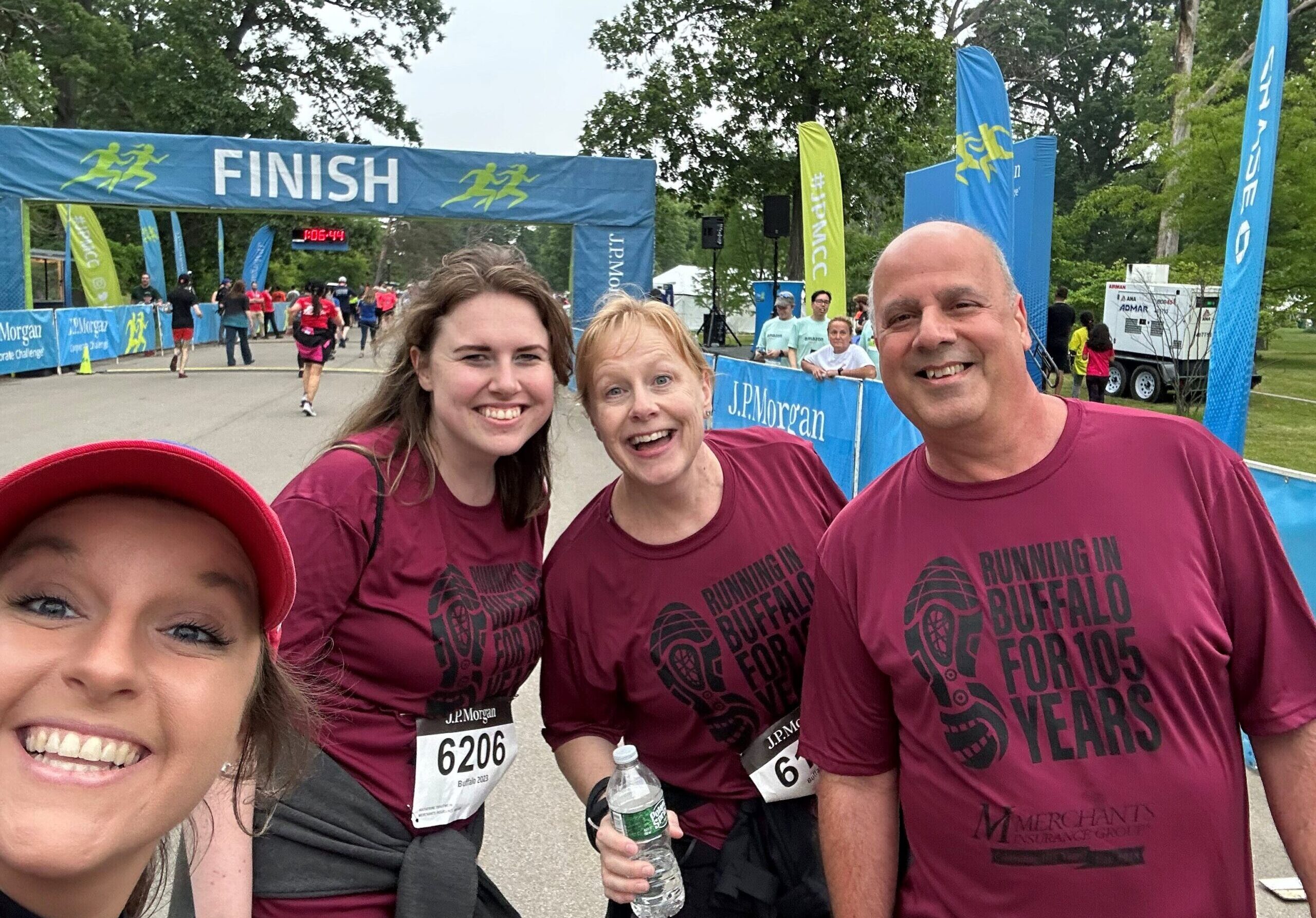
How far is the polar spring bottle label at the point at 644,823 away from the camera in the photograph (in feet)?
6.31

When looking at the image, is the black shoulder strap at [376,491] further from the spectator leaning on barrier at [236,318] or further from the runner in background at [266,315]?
the runner in background at [266,315]

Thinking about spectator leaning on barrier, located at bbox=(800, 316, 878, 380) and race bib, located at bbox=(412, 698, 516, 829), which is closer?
race bib, located at bbox=(412, 698, 516, 829)

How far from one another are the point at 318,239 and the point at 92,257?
15.7m

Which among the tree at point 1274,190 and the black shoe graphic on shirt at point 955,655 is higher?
the tree at point 1274,190

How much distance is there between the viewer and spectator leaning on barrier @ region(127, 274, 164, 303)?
27.9m

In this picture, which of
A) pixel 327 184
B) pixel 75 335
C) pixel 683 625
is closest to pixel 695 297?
pixel 327 184

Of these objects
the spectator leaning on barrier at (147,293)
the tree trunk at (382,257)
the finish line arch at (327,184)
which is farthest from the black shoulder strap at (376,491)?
the tree trunk at (382,257)

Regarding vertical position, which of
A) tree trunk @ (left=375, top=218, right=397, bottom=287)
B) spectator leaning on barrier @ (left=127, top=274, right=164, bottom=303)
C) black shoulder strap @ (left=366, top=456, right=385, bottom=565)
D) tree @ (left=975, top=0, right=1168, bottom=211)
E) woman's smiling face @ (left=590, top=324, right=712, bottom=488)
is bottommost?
black shoulder strap @ (left=366, top=456, right=385, bottom=565)

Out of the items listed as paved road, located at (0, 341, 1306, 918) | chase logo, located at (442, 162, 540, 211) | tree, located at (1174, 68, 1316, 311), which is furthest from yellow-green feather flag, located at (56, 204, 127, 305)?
tree, located at (1174, 68, 1316, 311)

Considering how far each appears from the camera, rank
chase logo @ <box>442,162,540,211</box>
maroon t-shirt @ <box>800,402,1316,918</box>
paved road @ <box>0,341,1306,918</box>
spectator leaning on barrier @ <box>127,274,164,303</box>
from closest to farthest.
→ maroon t-shirt @ <box>800,402,1316,918</box> < paved road @ <box>0,341,1306,918</box> < chase logo @ <box>442,162,540,211</box> < spectator leaning on barrier @ <box>127,274,164,303</box>

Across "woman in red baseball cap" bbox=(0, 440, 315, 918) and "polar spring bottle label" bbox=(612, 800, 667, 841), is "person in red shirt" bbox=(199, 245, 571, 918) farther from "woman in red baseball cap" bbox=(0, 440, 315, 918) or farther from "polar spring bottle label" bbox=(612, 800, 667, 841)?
"woman in red baseball cap" bbox=(0, 440, 315, 918)

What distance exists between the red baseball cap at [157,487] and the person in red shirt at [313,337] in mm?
14206

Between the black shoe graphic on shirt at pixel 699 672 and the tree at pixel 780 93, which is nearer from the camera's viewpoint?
the black shoe graphic on shirt at pixel 699 672

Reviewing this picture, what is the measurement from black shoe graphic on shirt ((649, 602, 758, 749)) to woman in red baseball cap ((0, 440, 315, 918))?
104 centimetres
